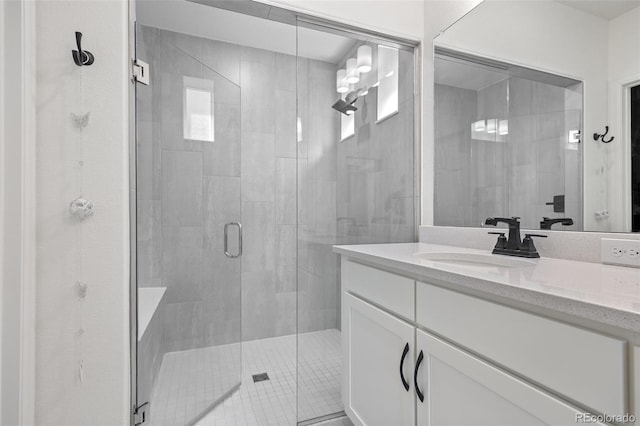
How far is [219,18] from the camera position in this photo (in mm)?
2125

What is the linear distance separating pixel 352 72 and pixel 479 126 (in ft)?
2.60

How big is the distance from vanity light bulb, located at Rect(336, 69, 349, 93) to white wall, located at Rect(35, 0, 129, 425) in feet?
3.45

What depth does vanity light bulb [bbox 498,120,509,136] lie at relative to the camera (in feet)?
4.54

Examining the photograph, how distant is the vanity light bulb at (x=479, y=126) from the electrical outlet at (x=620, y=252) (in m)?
0.76

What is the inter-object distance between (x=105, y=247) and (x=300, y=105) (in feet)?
3.91

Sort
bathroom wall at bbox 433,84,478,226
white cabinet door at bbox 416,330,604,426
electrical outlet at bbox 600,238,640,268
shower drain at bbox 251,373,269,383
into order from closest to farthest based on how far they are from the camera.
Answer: white cabinet door at bbox 416,330,604,426 < electrical outlet at bbox 600,238,640,268 < bathroom wall at bbox 433,84,478,226 < shower drain at bbox 251,373,269,383

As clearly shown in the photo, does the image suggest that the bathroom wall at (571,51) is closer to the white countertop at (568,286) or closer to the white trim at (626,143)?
the white trim at (626,143)

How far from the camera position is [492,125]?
1.46m

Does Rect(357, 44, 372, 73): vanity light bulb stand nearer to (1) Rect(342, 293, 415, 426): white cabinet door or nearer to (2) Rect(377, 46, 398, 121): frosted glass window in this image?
(2) Rect(377, 46, 398, 121): frosted glass window

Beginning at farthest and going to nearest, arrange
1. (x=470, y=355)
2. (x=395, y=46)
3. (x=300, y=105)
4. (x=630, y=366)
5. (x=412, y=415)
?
1. (x=395, y=46)
2. (x=300, y=105)
3. (x=412, y=415)
4. (x=470, y=355)
5. (x=630, y=366)

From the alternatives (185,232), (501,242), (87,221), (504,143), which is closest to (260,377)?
(185,232)

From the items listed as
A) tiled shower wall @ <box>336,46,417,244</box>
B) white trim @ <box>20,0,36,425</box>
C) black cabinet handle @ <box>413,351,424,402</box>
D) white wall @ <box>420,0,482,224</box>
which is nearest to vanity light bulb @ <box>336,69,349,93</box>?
tiled shower wall @ <box>336,46,417,244</box>

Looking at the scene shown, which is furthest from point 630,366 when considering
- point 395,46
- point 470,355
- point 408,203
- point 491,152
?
point 395,46

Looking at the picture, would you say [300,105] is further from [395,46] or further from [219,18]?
[219,18]
